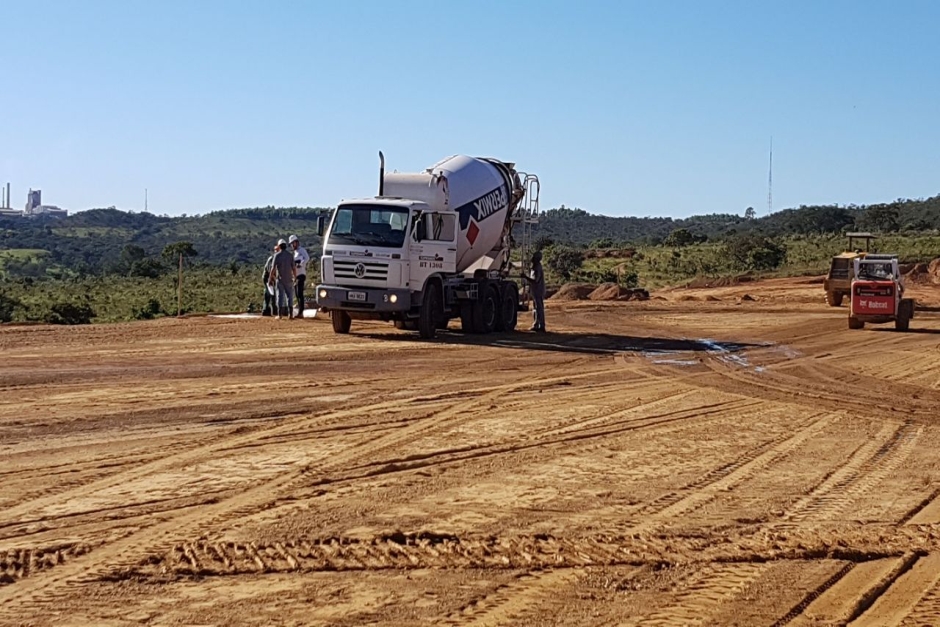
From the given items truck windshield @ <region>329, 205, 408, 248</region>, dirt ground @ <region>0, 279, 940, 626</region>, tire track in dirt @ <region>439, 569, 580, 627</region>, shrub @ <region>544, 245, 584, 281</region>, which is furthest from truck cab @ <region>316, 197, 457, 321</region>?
shrub @ <region>544, 245, 584, 281</region>

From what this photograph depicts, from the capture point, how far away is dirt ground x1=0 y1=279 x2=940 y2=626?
718cm

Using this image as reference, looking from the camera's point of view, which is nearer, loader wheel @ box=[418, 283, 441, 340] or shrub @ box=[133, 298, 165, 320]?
loader wheel @ box=[418, 283, 441, 340]

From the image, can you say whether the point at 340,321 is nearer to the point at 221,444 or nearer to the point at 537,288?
the point at 537,288

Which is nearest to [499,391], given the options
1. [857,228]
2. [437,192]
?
[437,192]

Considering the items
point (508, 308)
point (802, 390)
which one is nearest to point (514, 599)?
point (802, 390)

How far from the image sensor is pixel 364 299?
80.7 ft

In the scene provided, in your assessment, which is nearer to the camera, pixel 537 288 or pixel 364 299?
pixel 364 299

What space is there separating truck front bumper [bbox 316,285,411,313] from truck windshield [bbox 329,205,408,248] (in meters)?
0.91

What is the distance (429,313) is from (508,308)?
11.8 feet

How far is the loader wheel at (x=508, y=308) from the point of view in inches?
1105

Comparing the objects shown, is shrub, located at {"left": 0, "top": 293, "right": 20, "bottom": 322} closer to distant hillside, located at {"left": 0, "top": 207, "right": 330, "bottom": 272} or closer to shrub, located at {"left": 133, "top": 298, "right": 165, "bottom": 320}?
shrub, located at {"left": 133, "top": 298, "right": 165, "bottom": 320}

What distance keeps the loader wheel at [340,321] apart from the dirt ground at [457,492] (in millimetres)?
4542

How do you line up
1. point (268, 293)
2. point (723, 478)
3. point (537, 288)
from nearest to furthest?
point (723, 478)
point (537, 288)
point (268, 293)

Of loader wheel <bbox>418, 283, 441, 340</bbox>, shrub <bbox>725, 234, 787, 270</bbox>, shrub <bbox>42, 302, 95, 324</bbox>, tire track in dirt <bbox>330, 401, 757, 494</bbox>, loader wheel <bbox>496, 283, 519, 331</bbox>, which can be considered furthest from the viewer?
shrub <bbox>725, 234, 787, 270</bbox>
